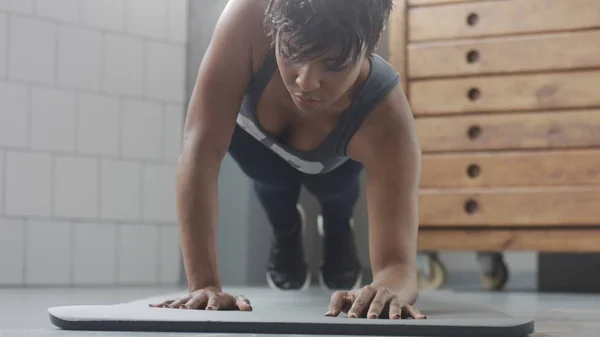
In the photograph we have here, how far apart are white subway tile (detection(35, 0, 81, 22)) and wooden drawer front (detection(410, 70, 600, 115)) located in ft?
3.31

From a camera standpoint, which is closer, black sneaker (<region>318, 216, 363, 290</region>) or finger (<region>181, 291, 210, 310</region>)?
finger (<region>181, 291, 210, 310</region>)

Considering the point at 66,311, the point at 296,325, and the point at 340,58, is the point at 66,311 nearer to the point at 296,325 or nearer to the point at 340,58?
the point at 296,325

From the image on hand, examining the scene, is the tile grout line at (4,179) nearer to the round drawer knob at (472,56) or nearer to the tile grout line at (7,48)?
the tile grout line at (7,48)

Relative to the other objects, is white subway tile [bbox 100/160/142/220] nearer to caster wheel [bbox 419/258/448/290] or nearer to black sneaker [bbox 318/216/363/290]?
black sneaker [bbox 318/216/363/290]

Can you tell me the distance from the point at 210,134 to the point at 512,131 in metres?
1.34

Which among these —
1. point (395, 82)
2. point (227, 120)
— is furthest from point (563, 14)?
point (227, 120)

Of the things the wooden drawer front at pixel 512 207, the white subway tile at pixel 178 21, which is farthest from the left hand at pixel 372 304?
the white subway tile at pixel 178 21

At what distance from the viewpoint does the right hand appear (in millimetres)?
1232

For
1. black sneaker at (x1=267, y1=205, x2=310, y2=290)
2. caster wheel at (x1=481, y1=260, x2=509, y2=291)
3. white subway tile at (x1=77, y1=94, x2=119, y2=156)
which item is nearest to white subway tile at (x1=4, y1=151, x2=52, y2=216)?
white subway tile at (x1=77, y1=94, x2=119, y2=156)

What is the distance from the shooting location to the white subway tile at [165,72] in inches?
114

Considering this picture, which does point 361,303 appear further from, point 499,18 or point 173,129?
point 173,129

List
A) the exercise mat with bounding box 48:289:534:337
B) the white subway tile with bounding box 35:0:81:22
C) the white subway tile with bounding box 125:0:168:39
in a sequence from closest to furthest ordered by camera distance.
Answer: the exercise mat with bounding box 48:289:534:337 < the white subway tile with bounding box 35:0:81:22 < the white subway tile with bounding box 125:0:168:39

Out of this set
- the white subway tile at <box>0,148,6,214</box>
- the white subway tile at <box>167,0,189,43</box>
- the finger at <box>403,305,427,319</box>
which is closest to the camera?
the finger at <box>403,305,427,319</box>

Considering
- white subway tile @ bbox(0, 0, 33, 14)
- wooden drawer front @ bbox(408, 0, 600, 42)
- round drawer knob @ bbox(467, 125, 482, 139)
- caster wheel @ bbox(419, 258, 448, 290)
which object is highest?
white subway tile @ bbox(0, 0, 33, 14)
